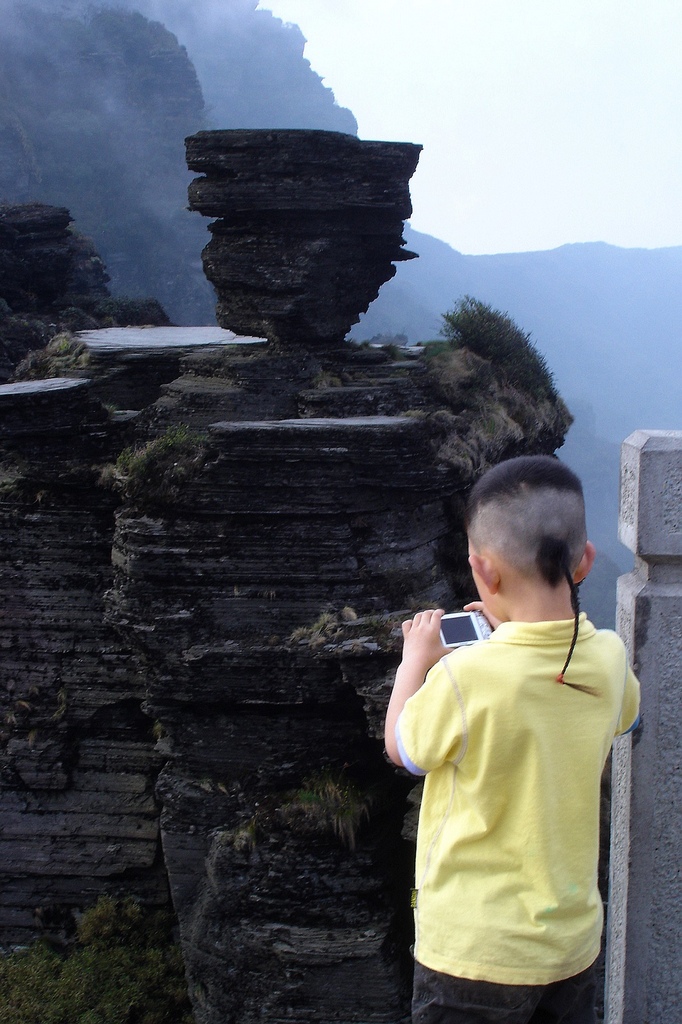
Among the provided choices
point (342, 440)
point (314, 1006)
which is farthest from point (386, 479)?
point (314, 1006)

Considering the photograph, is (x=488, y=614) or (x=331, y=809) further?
(x=331, y=809)

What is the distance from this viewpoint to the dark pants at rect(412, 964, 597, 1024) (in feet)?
7.16

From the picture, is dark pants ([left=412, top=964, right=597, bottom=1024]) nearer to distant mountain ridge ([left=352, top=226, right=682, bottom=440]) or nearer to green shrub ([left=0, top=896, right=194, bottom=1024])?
green shrub ([left=0, top=896, right=194, bottom=1024])

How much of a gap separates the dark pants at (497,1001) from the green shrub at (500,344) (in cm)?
1108

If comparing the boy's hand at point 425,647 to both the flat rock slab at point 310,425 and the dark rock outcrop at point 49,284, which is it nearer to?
the flat rock slab at point 310,425

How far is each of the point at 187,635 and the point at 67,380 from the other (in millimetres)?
3986

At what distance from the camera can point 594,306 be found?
130 m

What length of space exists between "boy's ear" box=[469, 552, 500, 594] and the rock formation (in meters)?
6.38

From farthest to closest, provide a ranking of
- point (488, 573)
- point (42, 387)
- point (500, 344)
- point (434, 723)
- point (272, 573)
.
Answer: point (500, 344) → point (42, 387) → point (272, 573) → point (488, 573) → point (434, 723)

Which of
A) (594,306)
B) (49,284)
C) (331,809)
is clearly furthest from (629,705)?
(594,306)

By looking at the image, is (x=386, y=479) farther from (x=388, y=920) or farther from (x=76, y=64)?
(x=76, y=64)

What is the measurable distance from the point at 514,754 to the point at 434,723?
209 mm

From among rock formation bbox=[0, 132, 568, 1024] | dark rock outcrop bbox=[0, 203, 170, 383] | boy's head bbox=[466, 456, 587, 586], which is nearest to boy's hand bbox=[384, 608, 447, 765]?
boy's head bbox=[466, 456, 587, 586]

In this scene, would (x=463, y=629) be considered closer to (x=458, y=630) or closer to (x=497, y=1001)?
(x=458, y=630)
